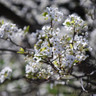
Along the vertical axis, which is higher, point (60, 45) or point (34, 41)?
point (34, 41)

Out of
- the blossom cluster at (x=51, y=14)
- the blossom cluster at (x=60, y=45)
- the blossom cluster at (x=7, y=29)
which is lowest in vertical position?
the blossom cluster at (x=60, y=45)

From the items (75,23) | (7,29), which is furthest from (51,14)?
(7,29)

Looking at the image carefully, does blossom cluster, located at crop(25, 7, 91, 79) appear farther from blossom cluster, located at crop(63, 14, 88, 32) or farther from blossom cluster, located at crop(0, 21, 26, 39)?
blossom cluster, located at crop(0, 21, 26, 39)

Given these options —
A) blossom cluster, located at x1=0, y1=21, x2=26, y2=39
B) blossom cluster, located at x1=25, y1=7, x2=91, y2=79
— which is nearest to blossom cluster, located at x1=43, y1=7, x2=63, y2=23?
blossom cluster, located at x1=25, y1=7, x2=91, y2=79

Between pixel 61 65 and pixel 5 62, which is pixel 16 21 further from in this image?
pixel 5 62

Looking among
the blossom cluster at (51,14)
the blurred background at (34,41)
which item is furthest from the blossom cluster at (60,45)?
the blurred background at (34,41)

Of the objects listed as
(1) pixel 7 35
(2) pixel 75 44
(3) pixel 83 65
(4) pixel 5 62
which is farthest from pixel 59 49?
(4) pixel 5 62

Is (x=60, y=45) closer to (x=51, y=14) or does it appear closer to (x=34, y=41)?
(x=51, y=14)

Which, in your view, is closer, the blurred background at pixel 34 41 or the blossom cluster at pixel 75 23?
the blossom cluster at pixel 75 23

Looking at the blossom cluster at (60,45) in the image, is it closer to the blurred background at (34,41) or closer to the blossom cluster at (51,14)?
the blossom cluster at (51,14)
